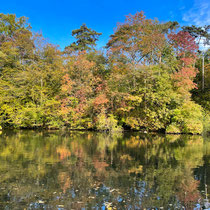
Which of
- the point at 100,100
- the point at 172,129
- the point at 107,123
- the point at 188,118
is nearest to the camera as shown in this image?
the point at 188,118

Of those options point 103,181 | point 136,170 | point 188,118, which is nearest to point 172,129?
point 188,118

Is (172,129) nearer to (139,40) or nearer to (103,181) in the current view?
(139,40)

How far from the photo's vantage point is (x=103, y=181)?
7684 millimetres

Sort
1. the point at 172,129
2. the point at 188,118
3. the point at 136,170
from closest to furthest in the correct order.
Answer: the point at 136,170
the point at 188,118
the point at 172,129

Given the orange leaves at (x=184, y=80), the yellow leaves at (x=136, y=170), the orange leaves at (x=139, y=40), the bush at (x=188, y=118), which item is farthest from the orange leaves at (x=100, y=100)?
the yellow leaves at (x=136, y=170)

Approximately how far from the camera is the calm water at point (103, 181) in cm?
586

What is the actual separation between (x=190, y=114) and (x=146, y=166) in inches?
640

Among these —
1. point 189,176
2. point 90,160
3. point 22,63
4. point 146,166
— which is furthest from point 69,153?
point 22,63

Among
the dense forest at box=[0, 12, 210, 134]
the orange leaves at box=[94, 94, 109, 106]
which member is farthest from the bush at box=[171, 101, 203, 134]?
the orange leaves at box=[94, 94, 109, 106]

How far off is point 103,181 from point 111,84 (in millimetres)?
19981

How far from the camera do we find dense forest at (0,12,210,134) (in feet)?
83.0

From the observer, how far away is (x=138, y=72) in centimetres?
2586

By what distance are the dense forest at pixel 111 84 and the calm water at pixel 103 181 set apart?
1369 centimetres

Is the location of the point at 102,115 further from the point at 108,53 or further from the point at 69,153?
the point at 69,153
